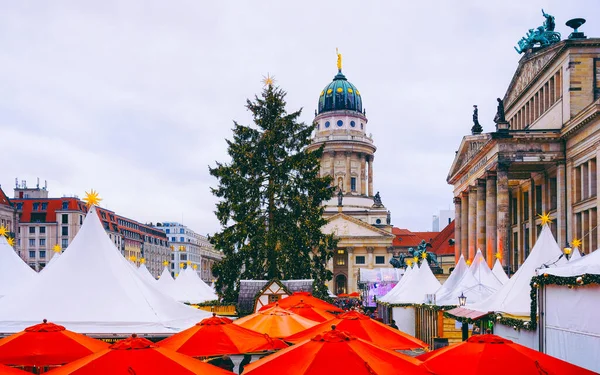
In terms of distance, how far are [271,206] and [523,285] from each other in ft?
80.8

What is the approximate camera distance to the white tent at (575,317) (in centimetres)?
1203

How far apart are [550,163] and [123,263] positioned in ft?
114

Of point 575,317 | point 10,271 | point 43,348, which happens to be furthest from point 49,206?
point 575,317

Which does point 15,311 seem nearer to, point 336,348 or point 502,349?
point 336,348

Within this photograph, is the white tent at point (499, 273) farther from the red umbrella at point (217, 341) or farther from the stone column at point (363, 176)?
the stone column at point (363, 176)

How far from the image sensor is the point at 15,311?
1561 cm

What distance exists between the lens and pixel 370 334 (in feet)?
48.1

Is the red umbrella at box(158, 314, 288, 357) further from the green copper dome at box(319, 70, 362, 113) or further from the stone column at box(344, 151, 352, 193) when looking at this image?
the green copper dome at box(319, 70, 362, 113)

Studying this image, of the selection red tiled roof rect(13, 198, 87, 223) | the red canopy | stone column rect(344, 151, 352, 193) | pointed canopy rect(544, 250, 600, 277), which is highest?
stone column rect(344, 151, 352, 193)

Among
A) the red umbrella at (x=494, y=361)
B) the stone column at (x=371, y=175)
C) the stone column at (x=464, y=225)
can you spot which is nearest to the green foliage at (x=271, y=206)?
the stone column at (x=464, y=225)

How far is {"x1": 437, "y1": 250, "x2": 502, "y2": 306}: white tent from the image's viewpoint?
85.9 feet

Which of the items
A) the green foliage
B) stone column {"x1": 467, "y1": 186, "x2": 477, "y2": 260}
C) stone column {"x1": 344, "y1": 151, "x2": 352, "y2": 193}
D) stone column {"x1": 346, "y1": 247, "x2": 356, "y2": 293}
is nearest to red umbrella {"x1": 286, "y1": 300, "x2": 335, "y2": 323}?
the green foliage

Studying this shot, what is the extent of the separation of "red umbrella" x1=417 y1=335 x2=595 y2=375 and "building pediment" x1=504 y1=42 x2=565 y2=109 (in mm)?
37519

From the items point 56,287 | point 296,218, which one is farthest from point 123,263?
point 296,218
